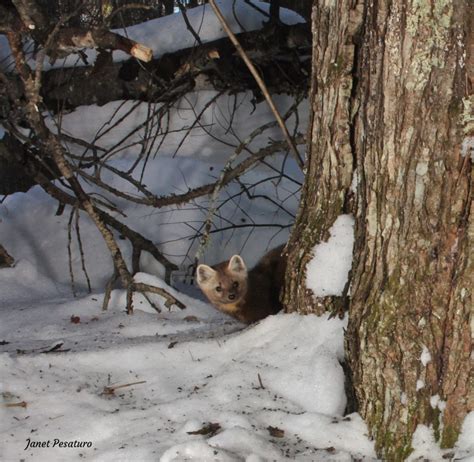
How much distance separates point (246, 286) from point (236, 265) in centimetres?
30

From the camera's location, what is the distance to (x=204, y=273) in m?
5.36

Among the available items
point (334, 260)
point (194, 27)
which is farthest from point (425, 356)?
point (194, 27)

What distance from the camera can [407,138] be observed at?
245 centimetres

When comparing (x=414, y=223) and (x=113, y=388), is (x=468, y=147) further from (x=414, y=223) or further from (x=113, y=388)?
(x=113, y=388)

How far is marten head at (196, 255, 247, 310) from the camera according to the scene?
4934 millimetres

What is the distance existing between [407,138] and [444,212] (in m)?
0.27

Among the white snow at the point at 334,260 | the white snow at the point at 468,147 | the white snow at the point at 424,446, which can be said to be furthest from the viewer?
the white snow at the point at 334,260

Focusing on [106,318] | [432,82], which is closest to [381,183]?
[432,82]

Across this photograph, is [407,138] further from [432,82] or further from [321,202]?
[321,202]

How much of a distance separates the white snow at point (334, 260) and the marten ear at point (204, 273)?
7.40ft

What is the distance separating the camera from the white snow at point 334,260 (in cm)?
300

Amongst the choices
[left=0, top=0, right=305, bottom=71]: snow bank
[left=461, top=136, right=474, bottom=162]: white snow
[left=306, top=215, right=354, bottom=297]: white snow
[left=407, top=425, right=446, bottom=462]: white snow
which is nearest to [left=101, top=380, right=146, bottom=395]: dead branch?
[left=306, top=215, right=354, bottom=297]: white snow

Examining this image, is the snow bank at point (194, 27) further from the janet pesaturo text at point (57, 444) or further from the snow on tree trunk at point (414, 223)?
the janet pesaturo text at point (57, 444)

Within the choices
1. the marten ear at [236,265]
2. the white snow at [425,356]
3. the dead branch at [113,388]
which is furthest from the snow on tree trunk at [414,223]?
the marten ear at [236,265]
